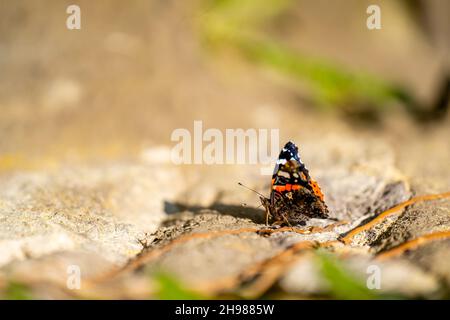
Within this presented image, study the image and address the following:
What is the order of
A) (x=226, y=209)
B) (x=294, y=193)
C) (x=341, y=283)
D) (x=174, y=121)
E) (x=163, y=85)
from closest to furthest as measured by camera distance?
1. (x=341, y=283)
2. (x=294, y=193)
3. (x=226, y=209)
4. (x=174, y=121)
5. (x=163, y=85)

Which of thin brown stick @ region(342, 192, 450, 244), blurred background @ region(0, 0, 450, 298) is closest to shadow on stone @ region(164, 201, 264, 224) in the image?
blurred background @ region(0, 0, 450, 298)

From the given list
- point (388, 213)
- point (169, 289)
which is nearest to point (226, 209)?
point (388, 213)

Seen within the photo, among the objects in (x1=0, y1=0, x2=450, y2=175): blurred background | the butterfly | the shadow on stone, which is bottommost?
the shadow on stone

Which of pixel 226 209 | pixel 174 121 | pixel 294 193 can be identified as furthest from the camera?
pixel 174 121

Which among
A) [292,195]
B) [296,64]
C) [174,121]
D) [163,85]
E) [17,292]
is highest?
[296,64]

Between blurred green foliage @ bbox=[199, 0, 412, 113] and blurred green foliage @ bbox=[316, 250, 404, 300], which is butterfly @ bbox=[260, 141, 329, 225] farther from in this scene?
blurred green foliage @ bbox=[199, 0, 412, 113]

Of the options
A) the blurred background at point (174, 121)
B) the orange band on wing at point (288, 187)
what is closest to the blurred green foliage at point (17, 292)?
the blurred background at point (174, 121)

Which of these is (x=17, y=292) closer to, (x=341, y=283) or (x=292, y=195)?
(x=341, y=283)
